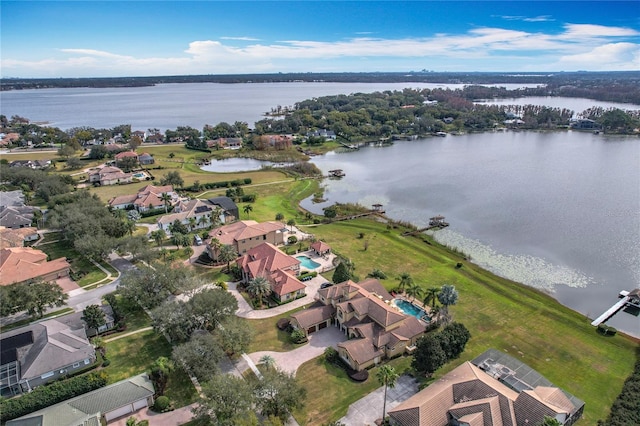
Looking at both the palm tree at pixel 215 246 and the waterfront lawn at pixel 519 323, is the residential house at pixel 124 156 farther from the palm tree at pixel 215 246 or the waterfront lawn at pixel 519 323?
the waterfront lawn at pixel 519 323

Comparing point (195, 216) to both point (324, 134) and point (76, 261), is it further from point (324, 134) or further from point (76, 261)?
point (324, 134)

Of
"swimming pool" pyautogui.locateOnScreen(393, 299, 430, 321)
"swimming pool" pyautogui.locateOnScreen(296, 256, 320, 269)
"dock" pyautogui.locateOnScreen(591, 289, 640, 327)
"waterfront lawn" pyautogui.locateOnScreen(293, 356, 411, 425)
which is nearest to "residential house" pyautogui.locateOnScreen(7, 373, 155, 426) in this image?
"waterfront lawn" pyautogui.locateOnScreen(293, 356, 411, 425)

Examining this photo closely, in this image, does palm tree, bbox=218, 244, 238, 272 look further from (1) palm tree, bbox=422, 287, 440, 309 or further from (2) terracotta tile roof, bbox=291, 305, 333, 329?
(1) palm tree, bbox=422, 287, 440, 309

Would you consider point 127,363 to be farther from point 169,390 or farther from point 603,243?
point 603,243

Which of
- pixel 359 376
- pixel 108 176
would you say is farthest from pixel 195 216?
pixel 359 376

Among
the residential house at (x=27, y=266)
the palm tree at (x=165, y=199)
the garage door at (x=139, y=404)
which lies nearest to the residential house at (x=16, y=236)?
the residential house at (x=27, y=266)

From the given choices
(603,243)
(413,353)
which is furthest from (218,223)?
(603,243)
